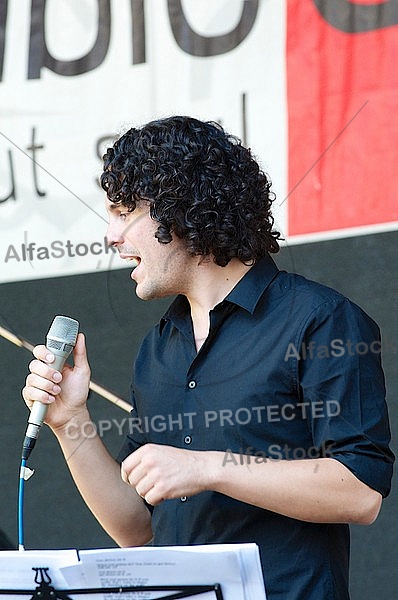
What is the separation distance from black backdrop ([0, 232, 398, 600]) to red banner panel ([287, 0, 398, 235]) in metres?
0.15

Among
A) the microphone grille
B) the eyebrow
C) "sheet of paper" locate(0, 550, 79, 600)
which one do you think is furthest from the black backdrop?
"sheet of paper" locate(0, 550, 79, 600)

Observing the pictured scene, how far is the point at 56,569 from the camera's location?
1.41m

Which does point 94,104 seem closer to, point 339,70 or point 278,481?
point 339,70

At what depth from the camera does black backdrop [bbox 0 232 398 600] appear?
289 cm

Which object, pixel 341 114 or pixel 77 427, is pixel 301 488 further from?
pixel 341 114

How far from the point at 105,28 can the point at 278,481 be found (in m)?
1.92

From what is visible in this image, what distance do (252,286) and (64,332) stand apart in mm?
350

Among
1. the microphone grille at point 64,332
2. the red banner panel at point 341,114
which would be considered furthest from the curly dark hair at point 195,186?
the red banner panel at point 341,114

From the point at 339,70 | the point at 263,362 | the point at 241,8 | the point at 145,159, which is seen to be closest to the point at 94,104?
the point at 241,8

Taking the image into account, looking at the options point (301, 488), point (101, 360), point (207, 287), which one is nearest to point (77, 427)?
point (207, 287)

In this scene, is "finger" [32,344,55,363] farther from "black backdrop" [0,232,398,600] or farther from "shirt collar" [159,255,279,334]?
"black backdrop" [0,232,398,600]

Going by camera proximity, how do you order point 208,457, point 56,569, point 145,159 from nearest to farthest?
point 56,569 → point 208,457 → point 145,159

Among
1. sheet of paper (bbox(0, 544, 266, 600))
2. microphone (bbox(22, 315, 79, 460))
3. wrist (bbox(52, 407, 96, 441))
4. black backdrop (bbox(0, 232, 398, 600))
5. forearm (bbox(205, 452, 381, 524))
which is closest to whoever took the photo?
sheet of paper (bbox(0, 544, 266, 600))

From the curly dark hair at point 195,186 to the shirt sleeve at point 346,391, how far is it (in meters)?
0.26
